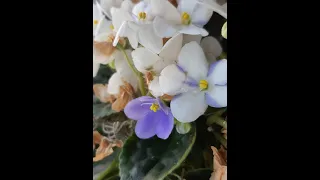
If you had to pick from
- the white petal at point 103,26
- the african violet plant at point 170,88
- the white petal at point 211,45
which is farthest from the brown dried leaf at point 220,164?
the white petal at point 103,26

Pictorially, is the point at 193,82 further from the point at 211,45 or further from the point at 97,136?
the point at 97,136

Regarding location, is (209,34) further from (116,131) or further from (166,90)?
(116,131)

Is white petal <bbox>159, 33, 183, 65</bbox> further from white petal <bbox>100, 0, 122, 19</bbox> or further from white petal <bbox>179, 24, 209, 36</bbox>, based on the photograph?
white petal <bbox>100, 0, 122, 19</bbox>

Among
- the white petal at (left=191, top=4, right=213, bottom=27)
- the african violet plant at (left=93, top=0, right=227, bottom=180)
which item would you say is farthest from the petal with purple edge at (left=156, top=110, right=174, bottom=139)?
the white petal at (left=191, top=4, right=213, bottom=27)

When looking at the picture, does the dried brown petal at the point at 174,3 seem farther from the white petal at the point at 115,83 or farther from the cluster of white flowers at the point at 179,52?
the white petal at the point at 115,83
